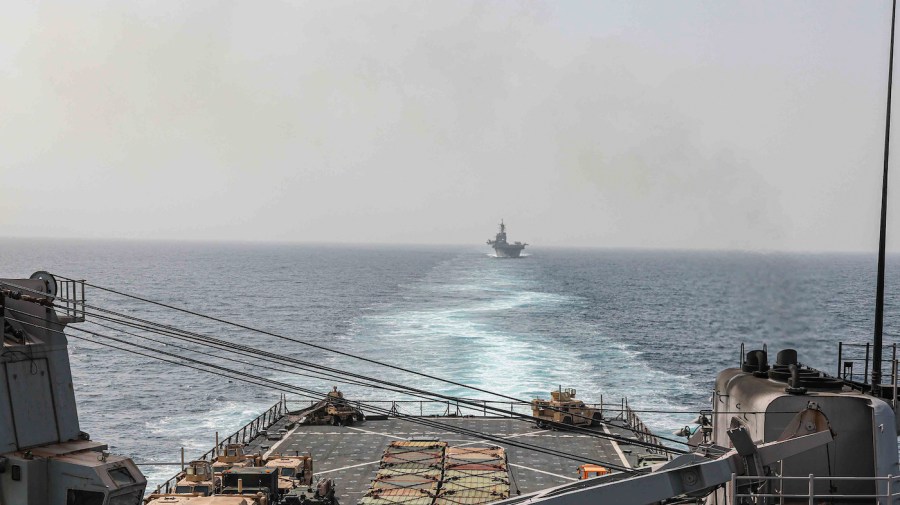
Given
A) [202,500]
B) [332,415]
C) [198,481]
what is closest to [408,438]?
[332,415]

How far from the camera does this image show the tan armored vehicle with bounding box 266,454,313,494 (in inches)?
1115

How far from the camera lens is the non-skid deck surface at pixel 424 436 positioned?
31.6 meters

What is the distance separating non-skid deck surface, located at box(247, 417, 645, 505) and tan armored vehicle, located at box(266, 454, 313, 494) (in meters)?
1.26

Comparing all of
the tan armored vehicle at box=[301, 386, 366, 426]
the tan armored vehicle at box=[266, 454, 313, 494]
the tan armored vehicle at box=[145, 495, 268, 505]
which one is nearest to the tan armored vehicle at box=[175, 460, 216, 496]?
the tan armored vehicle at box=[145, 495, 268, 505]

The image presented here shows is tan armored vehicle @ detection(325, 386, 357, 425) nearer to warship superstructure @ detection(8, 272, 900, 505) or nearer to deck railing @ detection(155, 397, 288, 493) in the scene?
deck railing @ detection(155, 397, 288, 493)

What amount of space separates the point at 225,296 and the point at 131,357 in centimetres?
5575

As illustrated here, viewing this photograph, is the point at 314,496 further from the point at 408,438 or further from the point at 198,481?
the point at 408,438

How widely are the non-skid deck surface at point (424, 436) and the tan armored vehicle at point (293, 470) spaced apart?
126cm

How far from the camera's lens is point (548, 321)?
335 feet

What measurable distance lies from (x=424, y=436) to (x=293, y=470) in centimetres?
1163

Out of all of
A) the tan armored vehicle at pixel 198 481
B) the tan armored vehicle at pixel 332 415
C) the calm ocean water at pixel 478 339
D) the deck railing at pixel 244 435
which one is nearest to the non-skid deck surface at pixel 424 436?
the tan armored vehicle at pixel 332 415

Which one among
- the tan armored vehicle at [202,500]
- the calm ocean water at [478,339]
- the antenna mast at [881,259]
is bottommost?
the calm ocean water at [478,339]

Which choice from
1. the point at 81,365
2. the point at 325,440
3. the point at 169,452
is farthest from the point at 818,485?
the point at 81,365

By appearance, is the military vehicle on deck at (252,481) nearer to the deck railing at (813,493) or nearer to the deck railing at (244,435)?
the deck railing at (244,435)
